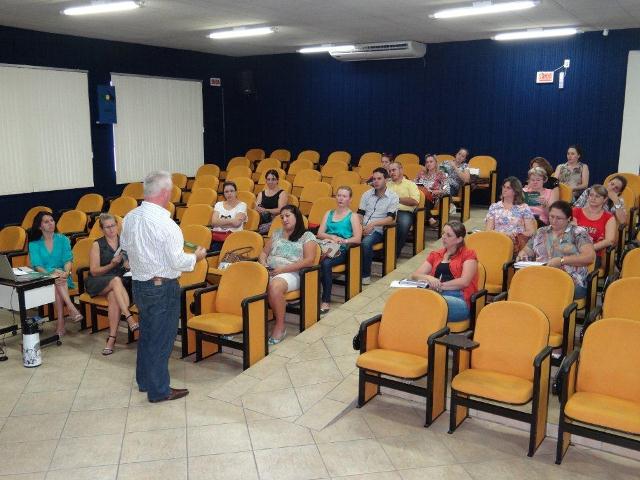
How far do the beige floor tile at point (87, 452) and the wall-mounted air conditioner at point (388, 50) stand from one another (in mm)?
8382

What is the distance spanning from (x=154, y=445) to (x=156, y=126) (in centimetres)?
854

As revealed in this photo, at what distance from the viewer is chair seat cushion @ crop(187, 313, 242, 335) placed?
4.83 meters

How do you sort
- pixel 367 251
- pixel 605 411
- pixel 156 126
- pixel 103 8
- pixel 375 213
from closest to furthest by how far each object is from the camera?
pixel 605 411 → pixel 367 251 → pixel 375 213 → pixel 103 8 → pixel 156 126

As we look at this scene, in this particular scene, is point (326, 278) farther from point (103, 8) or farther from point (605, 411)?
point (103, 8)

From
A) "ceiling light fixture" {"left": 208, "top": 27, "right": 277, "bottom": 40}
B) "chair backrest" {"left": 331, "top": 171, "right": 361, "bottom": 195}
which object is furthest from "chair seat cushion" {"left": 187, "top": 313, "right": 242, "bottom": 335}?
"ceiling light fixture" {"left": 208, "top": 27, "right": 277, "bottom": 40}

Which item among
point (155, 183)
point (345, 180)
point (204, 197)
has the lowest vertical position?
point (204, 197)

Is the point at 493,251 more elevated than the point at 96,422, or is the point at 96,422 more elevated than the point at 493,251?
the point at 493,251

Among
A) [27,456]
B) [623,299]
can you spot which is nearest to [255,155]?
[623,299]

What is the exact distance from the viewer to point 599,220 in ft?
19.1

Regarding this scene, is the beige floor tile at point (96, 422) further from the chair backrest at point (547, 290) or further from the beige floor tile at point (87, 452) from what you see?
the chair backrest at point (547, 290)

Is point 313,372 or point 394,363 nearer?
point 394,363

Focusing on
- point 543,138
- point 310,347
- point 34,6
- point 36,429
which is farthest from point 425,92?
point 36,429

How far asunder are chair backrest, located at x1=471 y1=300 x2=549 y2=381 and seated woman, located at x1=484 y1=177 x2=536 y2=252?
208cm

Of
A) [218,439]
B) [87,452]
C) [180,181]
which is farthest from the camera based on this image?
[180,181]
